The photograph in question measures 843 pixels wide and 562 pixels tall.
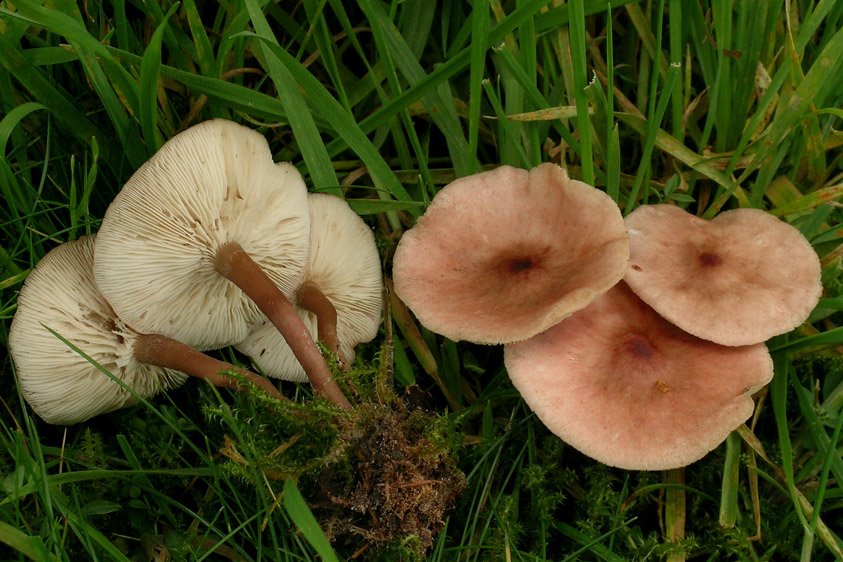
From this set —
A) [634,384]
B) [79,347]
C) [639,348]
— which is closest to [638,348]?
[639,348]

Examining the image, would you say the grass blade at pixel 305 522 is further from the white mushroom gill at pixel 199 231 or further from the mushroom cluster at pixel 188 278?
the white mushroom gill at pixel 199 231

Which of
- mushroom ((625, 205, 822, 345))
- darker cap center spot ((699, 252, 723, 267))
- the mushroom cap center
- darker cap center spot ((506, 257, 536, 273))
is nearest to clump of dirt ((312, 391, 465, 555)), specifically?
darker cap center spot ((506, 257, 536, 273))

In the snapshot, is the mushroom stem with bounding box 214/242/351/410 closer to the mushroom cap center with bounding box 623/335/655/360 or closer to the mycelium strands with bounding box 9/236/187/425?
the mycelium strands with bounding box 9/236/187/425

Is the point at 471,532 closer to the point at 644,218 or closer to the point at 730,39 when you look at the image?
the point at 644,218

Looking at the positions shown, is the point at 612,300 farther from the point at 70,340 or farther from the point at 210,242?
the point at 70,340

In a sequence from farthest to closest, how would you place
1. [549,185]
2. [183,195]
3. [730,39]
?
[730,39] < [549,185] < [183,195]

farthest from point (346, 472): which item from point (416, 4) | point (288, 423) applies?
point (416, 4)
